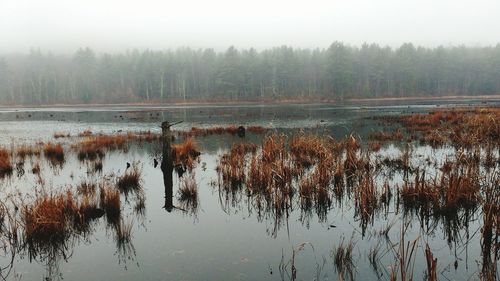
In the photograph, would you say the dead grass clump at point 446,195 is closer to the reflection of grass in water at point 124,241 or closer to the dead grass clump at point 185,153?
the reflection of grass in water at point 124,241

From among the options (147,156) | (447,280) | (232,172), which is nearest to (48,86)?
(147,156)

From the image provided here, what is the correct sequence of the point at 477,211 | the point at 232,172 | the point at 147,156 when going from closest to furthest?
the point at 477,211
the point at 232,172
the point at 147,156

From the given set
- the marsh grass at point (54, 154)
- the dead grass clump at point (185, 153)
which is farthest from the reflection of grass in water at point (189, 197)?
the marsh grass at point (54, 154)

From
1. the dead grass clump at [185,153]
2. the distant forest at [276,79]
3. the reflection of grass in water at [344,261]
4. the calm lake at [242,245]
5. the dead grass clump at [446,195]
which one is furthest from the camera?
the distant forest at [276,79]

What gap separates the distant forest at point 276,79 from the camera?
9756cm

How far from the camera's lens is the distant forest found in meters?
97.6

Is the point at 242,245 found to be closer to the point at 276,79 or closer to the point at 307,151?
the point at 307,151

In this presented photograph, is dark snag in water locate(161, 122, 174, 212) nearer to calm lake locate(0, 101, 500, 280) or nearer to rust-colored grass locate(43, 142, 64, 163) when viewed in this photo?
calm lake locate(0, 101, 500, 280)

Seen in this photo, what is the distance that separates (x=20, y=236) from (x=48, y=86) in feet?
392

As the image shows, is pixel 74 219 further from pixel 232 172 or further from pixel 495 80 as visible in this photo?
pixel 495 80

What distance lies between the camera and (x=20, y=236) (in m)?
6.97

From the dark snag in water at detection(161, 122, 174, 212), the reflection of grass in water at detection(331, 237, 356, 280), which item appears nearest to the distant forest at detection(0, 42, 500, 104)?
the dark snag in water at detection(161, 122, 174, 212)

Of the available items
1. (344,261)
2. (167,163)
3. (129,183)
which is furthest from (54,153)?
(344,261)

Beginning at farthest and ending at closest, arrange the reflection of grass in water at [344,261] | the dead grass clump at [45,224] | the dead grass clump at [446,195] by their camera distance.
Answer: the dead grass clump at [446,195]
the dead grass clump at [45,224]
the reflection of grass in water at [344,261]
